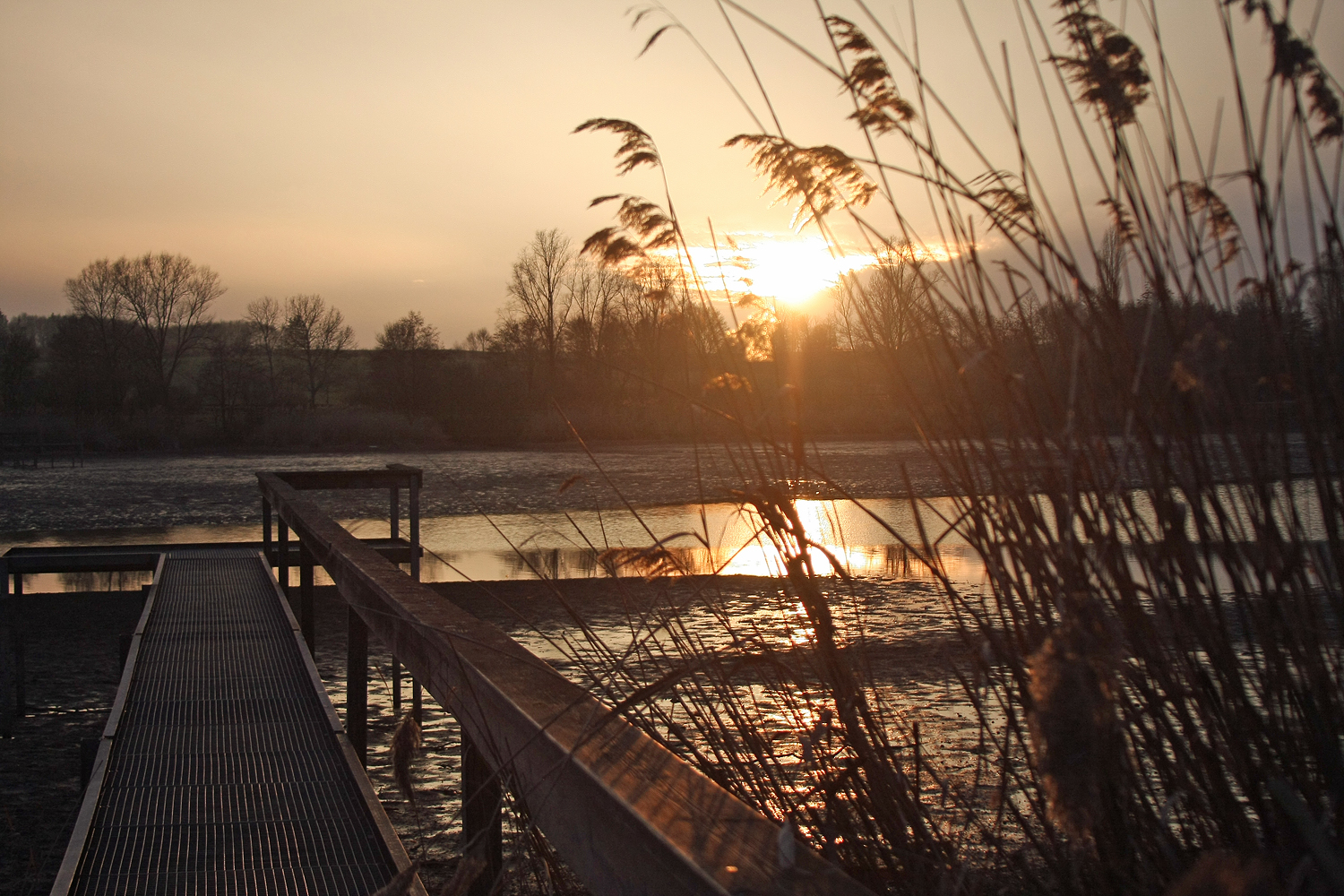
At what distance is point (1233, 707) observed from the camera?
1.18m

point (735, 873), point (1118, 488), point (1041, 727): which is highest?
point (1118, 488)

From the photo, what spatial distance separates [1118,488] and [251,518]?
18.9 m

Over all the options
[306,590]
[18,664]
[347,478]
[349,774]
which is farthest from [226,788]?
[18,664]

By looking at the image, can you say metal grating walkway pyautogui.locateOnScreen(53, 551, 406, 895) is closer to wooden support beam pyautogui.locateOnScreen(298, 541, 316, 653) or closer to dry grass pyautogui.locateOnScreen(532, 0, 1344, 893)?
dry grass pyautogui.locateOnScreen(532, 0, 1344, 893)

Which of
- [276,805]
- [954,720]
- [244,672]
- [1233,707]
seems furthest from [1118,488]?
[954,720]

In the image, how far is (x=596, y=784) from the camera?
1.12 m

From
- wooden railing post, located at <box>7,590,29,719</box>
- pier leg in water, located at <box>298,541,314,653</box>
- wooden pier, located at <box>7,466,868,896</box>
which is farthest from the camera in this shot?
wooden railing post, located at <box>7,590,29,719</box>

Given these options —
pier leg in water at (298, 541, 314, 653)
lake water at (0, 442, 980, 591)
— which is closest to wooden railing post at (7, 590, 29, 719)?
pier leg in water at (298, 541, 314, 653)

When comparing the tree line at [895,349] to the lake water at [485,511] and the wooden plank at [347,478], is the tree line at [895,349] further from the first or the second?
the lake water at [485,511]

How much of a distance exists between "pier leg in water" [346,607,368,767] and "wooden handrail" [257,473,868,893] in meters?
1.20

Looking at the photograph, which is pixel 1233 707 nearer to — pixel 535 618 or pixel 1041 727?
pixel 1041 727

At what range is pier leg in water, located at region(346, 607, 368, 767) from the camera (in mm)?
3264

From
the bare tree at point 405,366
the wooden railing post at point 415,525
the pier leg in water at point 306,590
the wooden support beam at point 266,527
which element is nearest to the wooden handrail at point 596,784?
the pier leg in water at point 306,590

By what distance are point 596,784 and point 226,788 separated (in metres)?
1.97
